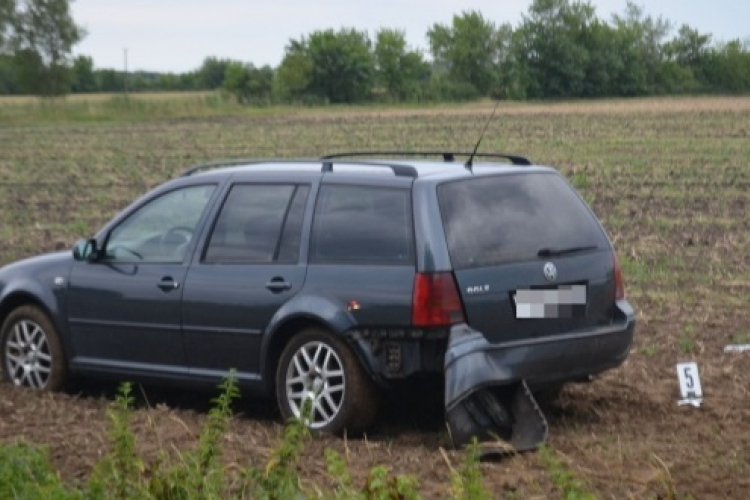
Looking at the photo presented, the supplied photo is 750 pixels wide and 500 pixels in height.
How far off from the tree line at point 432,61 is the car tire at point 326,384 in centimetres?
6784

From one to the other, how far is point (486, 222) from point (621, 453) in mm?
1449

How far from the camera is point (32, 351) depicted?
10.2 metres

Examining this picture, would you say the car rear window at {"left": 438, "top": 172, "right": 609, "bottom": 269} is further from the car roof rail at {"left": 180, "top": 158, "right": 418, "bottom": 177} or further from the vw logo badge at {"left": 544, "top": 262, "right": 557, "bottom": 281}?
the car roof rail at {"left": 180, "top": 158, "right": 418, "bottom": 177}

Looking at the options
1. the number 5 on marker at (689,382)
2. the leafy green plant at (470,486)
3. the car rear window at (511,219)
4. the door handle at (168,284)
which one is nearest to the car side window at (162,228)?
the door handle at (168,284)

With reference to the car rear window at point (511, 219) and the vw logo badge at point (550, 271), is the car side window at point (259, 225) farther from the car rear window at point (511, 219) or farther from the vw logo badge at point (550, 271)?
the vw logo badge at point (550, 271)

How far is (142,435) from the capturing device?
852cm

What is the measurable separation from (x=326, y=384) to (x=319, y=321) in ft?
1.08

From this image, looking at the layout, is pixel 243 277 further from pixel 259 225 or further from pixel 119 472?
pixel 119 472

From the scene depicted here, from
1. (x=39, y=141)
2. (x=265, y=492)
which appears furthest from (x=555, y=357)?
(x=39, y=141)

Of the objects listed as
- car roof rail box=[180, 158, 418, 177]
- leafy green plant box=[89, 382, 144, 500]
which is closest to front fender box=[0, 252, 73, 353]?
car roof rail box=[180, 158, 418, 177]

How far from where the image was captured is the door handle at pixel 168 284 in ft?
30.9

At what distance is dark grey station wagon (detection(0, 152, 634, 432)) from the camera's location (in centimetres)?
836

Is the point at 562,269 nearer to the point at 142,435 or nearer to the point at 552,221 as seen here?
the point at 552,221

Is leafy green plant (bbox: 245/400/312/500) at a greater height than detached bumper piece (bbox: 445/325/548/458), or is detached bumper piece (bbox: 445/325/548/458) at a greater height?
leafy green plant (bbox: 245/400/312/500)
